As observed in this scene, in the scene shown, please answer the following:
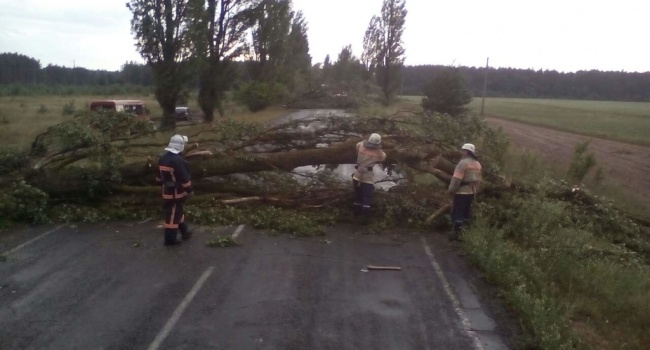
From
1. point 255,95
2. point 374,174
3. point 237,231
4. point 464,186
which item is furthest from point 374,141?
point 255,95

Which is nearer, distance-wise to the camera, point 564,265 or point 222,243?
point 564,265

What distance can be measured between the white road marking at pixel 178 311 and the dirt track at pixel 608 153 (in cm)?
1347

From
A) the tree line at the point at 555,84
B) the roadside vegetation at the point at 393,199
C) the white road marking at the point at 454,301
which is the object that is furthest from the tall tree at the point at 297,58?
the white road marking at the point at 454,301

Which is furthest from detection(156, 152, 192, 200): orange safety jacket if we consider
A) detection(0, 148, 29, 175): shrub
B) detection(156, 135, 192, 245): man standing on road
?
detection(0, 148, 29, 175): shrub

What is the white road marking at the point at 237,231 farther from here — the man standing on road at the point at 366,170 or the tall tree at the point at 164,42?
the tall tree at the point at 164,42

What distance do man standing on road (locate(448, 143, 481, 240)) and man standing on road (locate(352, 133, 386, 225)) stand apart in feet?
4.35

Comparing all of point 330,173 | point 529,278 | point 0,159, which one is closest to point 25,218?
point 0,159

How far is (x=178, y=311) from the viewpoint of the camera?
21.6 feet

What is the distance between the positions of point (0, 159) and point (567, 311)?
32.0 feet

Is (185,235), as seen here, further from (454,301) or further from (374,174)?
(374,174)

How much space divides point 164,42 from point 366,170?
17.7 meters

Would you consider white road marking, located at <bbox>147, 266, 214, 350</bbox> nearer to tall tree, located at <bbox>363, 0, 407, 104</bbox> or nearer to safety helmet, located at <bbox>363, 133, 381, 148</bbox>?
safety helmet, located at <bbox>363, 133, 381, 148</bbox>

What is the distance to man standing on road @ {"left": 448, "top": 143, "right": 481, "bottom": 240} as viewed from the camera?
963 centimetres

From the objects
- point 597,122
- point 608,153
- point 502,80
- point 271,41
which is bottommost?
point 597,122
